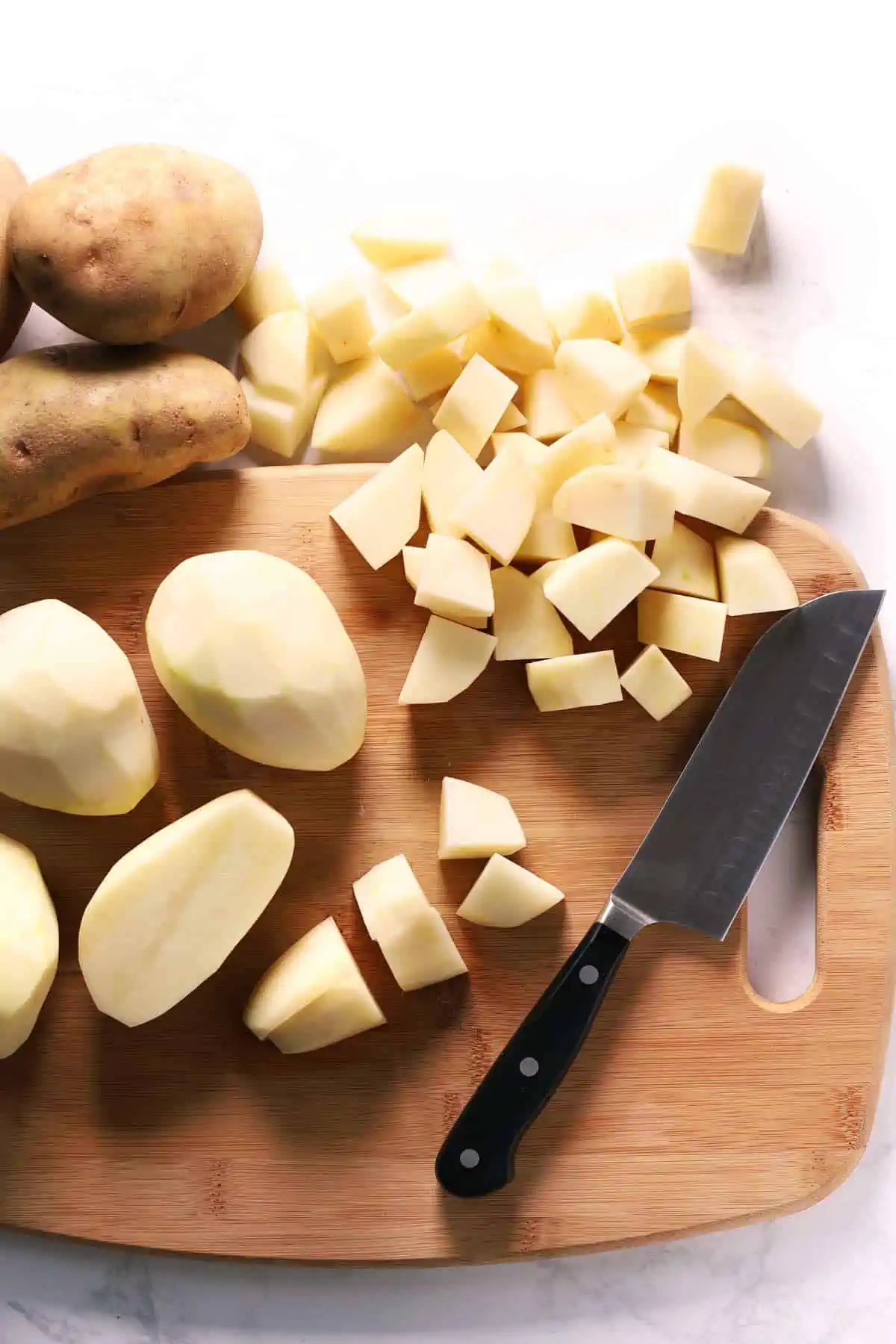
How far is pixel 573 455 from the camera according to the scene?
191cm

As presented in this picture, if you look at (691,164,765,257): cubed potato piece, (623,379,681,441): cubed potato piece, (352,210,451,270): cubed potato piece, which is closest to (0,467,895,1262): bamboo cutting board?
(623,379,681,441): cubed potato piece

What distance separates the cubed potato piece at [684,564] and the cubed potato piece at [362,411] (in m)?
0.52

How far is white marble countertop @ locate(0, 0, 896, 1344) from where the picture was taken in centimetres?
208

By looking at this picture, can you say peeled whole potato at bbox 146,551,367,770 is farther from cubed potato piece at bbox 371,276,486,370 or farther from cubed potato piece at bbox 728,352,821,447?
cubed potato piece at bbox 728,352,821,447

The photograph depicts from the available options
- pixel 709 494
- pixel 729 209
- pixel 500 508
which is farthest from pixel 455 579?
pixel 729 209

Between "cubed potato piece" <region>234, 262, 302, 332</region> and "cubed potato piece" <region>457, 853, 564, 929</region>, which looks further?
"cubed potato piece" <region>234, 262, 302, 332</region>

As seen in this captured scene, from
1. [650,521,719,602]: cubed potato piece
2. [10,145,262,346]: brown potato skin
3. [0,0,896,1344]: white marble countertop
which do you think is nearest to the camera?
[10,145,262,346]: brown potato skin

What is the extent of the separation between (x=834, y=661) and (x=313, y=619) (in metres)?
0.90

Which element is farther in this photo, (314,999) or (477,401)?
(477,401)

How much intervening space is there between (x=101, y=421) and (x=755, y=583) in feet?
3.71

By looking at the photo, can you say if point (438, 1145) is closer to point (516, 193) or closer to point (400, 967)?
point (400, 967)

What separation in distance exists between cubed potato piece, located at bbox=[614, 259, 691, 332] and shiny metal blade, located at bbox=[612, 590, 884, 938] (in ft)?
2.01

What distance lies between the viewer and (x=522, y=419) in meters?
2.00

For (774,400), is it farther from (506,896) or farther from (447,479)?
(506,896)
